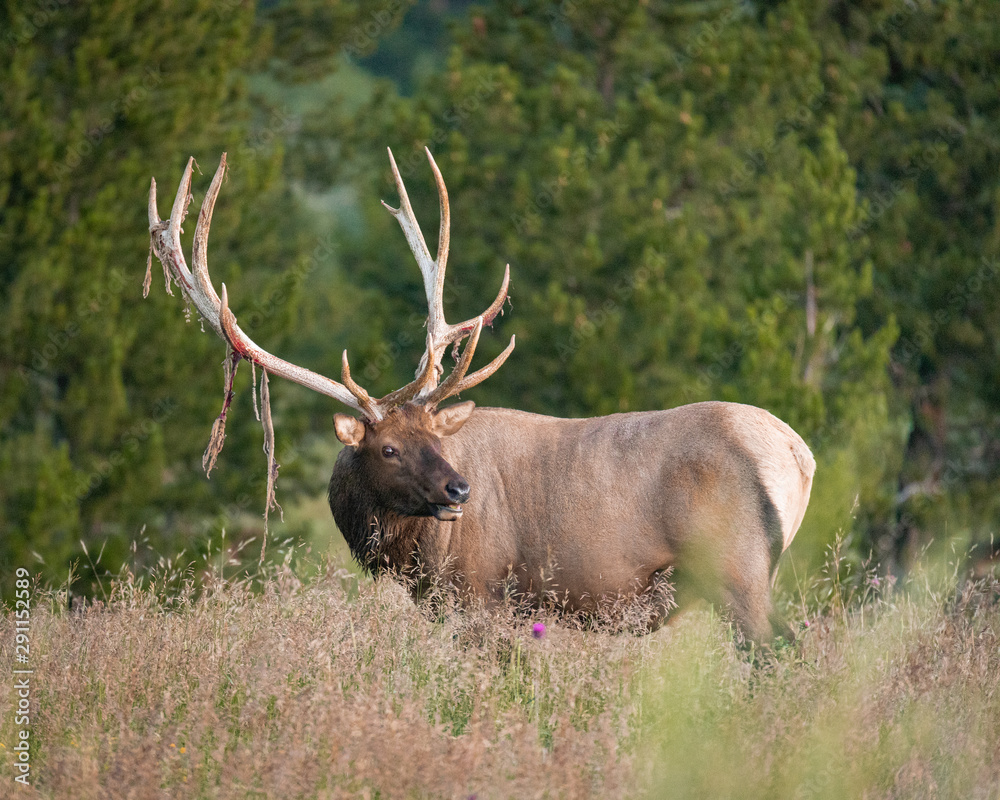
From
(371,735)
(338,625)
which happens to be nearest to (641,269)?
(338,625)

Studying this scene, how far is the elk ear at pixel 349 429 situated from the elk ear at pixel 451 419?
0.38 m

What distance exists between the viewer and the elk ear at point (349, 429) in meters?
5.83

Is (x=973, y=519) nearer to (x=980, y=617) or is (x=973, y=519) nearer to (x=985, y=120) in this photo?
(x=985, y=120)

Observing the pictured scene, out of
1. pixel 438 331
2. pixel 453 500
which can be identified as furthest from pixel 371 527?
pixel 438 331

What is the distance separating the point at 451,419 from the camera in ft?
20.1

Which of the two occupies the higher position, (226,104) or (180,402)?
(226,104)

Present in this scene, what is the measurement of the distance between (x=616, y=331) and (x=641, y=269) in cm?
77

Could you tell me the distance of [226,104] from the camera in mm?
14977

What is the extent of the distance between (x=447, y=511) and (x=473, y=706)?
55.6 inches

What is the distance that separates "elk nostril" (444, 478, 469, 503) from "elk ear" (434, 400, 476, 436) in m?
0.57

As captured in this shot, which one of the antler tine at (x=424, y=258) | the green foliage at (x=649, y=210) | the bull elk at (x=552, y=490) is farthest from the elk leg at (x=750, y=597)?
the green foliage at (x=649, y=210)

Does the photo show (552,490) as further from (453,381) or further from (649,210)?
(649,210)

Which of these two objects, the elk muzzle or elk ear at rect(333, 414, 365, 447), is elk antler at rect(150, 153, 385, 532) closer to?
elk ear at rect(333, 414, 365, 447)

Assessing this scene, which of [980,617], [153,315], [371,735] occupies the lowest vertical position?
[153,315]
